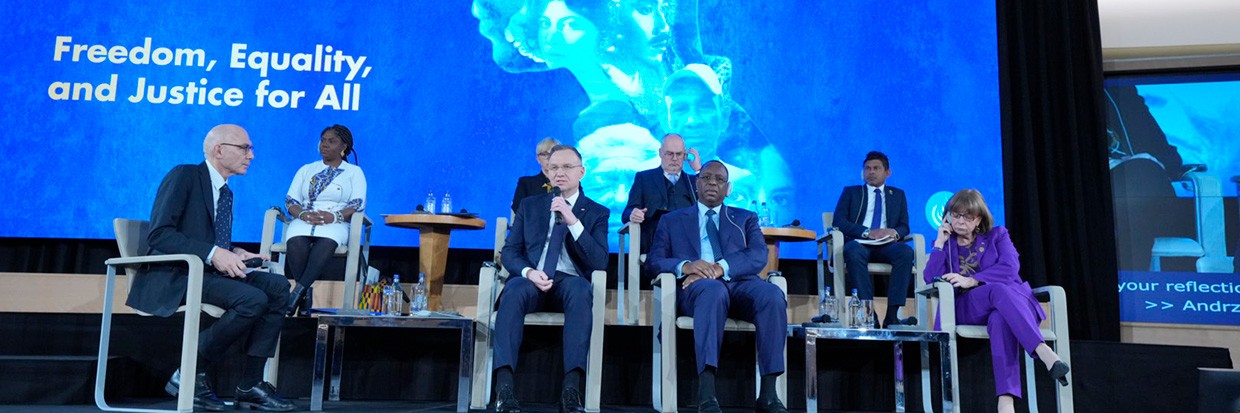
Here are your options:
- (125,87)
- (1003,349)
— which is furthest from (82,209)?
(1003,349)

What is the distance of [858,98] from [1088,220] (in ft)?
4.78

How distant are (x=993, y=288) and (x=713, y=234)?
1.08 metres

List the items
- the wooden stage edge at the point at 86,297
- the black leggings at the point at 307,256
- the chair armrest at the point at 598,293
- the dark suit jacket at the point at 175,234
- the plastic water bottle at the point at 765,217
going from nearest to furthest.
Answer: the dark suit jacket at the point at 175,234
the chair armrest at the point at 598,293
the black leggings at the point at 307,256
the wooden stage edge at the point at 86,297
the plastic water bottle at the point at 765,217

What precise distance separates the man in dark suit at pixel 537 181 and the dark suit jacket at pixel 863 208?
4.81ft

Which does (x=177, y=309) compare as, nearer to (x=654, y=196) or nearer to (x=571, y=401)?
(x=571, y=401)

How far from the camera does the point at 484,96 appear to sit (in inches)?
205

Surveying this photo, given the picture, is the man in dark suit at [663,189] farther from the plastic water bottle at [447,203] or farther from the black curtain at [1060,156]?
the black curtain at [1060,156]

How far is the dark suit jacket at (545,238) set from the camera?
3656 millimetres

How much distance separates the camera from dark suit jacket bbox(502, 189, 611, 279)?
12.0ft

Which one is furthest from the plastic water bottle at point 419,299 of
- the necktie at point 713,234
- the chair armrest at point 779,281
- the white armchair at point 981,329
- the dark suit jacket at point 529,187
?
the white armchair at point 981,329

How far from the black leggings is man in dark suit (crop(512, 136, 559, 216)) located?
0.89 m

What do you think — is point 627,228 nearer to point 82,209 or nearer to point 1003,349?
point 1003,349

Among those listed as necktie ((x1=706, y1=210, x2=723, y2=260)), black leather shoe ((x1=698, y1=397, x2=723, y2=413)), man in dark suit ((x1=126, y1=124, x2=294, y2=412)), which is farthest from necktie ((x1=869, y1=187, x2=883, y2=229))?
man in dark suit ((x1=126, y1=124, x2=294, y2=412))

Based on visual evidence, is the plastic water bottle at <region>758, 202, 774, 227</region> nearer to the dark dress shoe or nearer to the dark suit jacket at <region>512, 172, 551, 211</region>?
the dark suit jacket at <region>512, 172, 551, 211</region>
